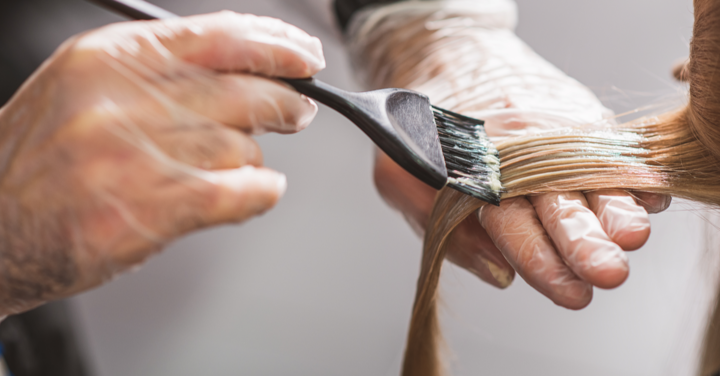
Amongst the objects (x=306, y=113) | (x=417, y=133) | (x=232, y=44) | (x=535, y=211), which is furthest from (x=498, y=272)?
(x=232, y=44)

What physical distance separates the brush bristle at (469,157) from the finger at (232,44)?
21cm

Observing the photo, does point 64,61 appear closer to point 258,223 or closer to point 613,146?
point 613,146

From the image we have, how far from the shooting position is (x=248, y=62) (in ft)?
1.36

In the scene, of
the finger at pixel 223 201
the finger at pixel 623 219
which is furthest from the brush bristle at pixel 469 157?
the finger at pixel 223 201

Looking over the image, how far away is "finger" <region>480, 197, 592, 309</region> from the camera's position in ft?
1.52

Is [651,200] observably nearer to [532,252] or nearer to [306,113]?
[532,252]

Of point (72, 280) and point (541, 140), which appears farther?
point (541, 140)

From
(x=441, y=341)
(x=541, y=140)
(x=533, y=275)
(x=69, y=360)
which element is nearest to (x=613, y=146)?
(x=541, y=140)

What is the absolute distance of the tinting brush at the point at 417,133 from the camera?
0.46 metres

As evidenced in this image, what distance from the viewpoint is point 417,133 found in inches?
19.6

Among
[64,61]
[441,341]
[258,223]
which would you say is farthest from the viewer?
[258,223]

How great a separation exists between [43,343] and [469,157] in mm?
949

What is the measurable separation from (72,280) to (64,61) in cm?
20

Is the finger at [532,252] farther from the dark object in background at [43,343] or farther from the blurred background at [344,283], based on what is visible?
the dark object in background at [43,343]
